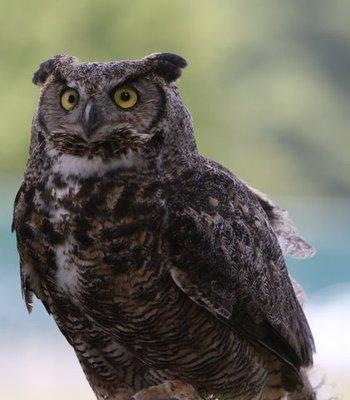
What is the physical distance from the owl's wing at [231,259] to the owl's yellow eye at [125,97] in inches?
7.6

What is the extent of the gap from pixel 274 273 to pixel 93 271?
0.50 meters

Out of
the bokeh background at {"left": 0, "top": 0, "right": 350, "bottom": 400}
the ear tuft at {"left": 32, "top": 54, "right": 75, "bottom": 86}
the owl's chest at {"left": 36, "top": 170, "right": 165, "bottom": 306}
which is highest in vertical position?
the bokeh background at {"left": 0, "top": 0, "right": 350, "bottom": 400}

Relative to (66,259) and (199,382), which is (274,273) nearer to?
(199,382)

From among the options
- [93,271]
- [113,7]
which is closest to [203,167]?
[93,271]

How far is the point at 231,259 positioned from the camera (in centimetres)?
230

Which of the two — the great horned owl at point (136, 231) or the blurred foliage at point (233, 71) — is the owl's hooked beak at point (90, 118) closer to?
the great horned owl at point (136, 231)

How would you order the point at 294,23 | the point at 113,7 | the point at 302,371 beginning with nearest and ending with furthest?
1. the point at 302,371
2. the point at 113,7
3. the point at 294,23

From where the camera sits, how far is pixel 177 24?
1070 cm

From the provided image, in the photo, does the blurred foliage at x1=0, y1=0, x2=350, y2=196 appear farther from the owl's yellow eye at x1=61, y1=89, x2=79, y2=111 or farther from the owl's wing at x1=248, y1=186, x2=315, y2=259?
the owl's yellow eye at x1=61, y1=89, x2=79, y2=111

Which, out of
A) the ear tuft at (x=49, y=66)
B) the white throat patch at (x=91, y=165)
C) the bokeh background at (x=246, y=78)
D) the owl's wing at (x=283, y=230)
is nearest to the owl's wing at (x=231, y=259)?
the white throat patch at (x=91, y=165)

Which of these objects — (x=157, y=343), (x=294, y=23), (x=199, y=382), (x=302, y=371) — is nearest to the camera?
(x=157, y=343)

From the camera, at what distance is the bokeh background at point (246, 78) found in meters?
9.76

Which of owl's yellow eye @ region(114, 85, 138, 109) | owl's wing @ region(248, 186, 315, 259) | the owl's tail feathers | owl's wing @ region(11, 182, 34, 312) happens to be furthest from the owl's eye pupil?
the owl's tail feathers

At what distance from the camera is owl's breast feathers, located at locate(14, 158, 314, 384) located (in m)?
2.16
